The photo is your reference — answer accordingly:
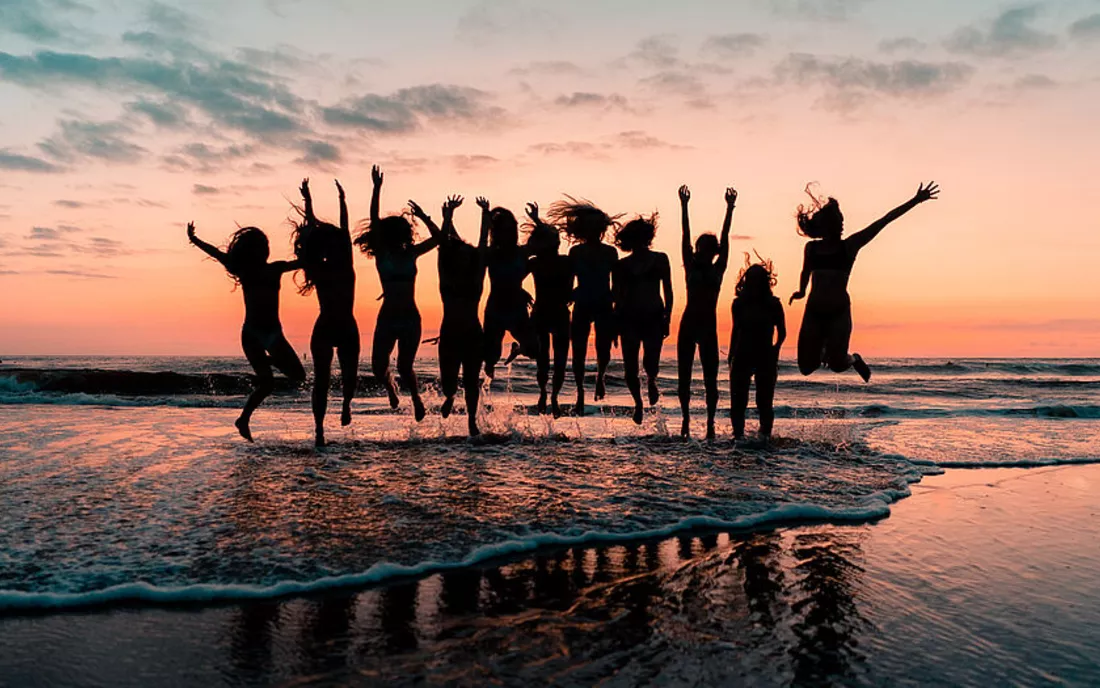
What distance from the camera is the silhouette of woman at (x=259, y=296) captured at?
9.73 metres

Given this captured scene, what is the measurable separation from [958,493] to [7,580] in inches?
356

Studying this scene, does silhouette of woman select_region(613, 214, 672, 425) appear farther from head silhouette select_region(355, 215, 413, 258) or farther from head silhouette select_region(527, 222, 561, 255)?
head silhouette select_region(355, 215, 413, 258)

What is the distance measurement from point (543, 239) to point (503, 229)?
658 millimetres

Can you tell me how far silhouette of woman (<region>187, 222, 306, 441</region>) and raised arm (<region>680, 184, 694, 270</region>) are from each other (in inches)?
224

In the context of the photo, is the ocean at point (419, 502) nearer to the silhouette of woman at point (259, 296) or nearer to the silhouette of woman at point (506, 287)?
the silhouette of woman at point (259, 296)

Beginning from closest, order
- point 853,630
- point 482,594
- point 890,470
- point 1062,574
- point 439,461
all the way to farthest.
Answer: point 853,630 → point 482,594 → point 1062,574 → point 439,461 → point 890,470

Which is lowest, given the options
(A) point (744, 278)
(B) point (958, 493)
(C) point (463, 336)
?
(B) point (958, 493)

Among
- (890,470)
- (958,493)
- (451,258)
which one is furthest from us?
(451,258)

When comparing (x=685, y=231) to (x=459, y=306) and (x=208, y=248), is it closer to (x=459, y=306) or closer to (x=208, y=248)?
(x=459, y=306)

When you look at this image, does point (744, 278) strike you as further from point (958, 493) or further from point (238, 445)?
point (238, 445)

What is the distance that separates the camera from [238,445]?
10.5m

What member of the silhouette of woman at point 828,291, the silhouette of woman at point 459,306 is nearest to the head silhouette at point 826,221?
the silhouette of woman at point 828,291

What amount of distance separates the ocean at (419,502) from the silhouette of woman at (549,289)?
4.91 ft

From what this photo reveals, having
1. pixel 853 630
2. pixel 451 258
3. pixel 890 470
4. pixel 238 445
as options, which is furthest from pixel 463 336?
pixel 853 630
